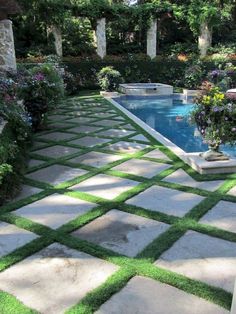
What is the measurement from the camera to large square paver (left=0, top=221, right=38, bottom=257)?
2.81 meters

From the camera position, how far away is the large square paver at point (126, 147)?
5711mm

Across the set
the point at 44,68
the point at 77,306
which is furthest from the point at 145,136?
the point at 77,306

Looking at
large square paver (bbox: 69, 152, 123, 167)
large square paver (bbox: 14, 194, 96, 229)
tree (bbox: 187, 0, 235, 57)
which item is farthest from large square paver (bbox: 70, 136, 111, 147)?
tree (bbox: 187, 0, 235, 57)

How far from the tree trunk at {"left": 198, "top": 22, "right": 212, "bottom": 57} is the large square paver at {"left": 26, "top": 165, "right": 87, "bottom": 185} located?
1385 cm

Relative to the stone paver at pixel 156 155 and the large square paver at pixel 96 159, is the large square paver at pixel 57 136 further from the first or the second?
the stone paver at pixel 156 155

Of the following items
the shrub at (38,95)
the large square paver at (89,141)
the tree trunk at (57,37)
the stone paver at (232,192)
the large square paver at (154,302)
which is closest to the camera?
the large square paver at (154,302)

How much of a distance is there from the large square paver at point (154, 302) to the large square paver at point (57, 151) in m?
3.33

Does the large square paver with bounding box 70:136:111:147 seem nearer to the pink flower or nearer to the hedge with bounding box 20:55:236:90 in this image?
the pink flower

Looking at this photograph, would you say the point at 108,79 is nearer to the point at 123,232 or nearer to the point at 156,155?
the point at 156,155

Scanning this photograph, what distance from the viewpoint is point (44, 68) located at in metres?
7.29

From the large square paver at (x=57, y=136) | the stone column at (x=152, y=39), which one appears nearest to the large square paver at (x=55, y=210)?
the large square paver at (x=57, y=136)

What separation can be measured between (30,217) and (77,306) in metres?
1.37

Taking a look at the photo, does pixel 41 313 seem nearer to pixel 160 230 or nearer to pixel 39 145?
pixel 160 230

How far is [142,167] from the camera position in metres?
4.77
